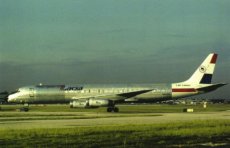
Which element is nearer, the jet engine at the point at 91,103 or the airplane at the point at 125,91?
the jet engine at the point at 91,103

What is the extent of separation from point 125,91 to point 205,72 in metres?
10.9

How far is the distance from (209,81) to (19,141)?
146 ft

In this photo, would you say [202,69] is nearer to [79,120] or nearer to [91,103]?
[91,103]

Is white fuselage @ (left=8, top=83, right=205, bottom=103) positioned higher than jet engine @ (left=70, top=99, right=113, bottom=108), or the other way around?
white fuselage @ (left=8, top=83, right=205, bottom=103)

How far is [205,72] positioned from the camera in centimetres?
5981

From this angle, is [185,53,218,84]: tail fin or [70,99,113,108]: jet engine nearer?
[70,99,113,108]: jet engine

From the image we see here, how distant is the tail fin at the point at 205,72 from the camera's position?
59531 millimetres

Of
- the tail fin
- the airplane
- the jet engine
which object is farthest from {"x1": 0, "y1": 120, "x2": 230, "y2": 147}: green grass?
the tail fin

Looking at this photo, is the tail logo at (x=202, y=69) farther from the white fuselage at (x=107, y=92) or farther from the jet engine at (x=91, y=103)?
the jet engine at (x=91, y=103)

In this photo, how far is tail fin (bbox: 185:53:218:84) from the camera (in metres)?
59.5

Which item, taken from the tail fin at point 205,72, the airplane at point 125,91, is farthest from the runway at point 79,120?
the tail fin at point 205,72

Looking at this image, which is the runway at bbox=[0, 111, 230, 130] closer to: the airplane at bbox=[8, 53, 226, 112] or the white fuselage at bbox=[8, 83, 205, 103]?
the airplane at bbox=[8, 53, 226, 112]

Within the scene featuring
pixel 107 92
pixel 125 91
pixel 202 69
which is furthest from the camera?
pixel 202 69

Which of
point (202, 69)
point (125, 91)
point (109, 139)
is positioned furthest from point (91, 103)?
point (109, 139)
